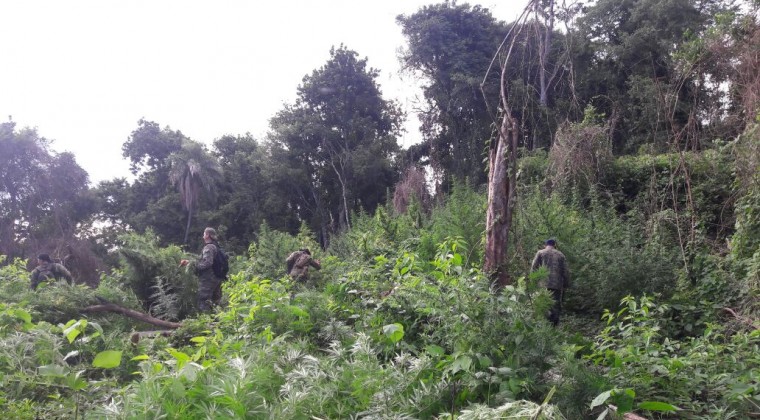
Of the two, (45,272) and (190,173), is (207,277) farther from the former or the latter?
(190,173)


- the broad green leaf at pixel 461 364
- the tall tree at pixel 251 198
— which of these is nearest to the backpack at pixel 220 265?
the broad green leaf at pixel 461 364

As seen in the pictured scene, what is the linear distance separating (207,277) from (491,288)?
19.1ft

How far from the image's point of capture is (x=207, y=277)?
8430mm

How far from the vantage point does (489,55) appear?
24.3 meters

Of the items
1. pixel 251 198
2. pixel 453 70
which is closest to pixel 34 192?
pixel 251 198

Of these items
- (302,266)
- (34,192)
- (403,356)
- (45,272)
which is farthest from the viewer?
(34,192)

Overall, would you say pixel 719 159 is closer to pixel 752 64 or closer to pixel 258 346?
pixel 752 64

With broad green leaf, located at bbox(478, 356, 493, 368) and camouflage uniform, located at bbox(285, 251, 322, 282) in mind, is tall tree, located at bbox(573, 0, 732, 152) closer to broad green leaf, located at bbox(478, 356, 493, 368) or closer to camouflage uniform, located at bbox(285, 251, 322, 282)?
camouflage uniform, located at bbox(285, 251, 322, 282)

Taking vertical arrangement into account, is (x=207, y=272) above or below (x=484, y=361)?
above

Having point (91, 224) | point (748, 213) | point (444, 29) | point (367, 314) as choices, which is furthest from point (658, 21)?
point (91, 224)

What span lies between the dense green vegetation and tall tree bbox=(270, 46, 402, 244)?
5073 mm

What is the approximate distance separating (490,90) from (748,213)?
15.6 meters

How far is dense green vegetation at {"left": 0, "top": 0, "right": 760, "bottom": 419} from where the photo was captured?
10.1 feet

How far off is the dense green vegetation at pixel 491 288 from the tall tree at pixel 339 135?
16.6 feet
